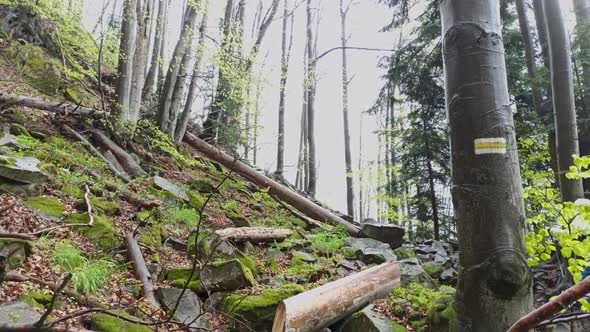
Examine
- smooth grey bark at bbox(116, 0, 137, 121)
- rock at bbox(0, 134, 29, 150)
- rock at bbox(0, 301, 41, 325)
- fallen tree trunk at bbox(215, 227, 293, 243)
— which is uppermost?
smooth grey bark at bbox(116, 0, 137, 121)

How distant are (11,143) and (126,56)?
157 inches

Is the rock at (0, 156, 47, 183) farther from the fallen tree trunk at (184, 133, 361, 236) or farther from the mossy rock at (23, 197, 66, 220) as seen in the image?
the fallen tree trunk at (184, 133, 361, 236)

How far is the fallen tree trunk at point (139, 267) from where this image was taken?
375 cm

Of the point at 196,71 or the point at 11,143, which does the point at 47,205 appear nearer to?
the point at 11,143

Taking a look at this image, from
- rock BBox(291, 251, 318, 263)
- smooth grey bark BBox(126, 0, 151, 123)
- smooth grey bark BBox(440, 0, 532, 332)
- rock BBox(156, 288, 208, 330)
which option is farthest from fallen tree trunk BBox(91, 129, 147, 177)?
smooth grey bark BBox(440, 0, 532, 332)

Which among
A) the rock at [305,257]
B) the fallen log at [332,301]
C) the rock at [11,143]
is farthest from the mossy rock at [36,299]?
the rock at [305,257]

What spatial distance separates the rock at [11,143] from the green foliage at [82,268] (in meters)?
2.64

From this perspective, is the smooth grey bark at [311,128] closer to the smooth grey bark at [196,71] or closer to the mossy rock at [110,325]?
the smooth grey bark at [196,71]

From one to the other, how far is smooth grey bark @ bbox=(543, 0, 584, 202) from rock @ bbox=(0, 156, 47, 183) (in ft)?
20.8

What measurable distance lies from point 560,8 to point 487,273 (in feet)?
13.2

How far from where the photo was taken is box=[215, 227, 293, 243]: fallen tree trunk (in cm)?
602

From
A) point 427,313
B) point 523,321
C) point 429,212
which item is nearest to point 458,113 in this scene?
point 523,321

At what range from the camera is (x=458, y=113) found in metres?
2.38

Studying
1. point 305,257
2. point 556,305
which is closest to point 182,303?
point 305,257
